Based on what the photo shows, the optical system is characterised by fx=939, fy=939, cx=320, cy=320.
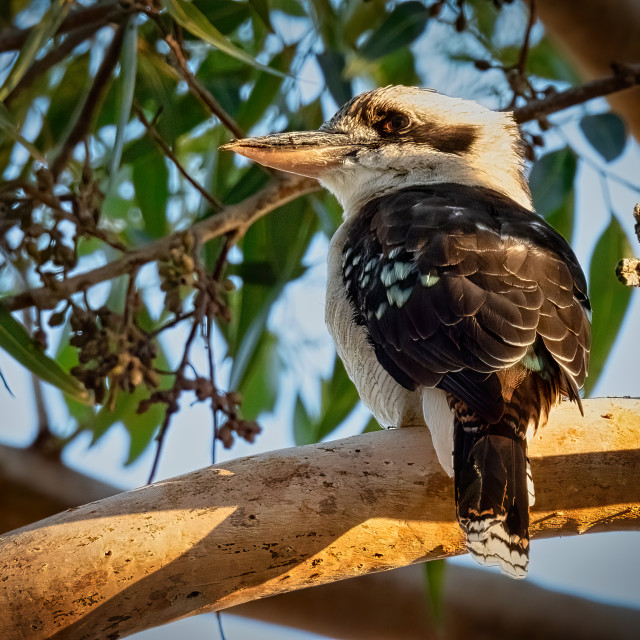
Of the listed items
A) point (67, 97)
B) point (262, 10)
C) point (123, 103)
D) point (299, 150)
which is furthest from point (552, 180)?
point (67, 97)

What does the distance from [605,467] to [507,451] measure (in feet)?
0.73

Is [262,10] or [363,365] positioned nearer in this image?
[363,365]

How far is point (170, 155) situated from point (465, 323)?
2.87ft

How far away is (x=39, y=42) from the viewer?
1.77 m

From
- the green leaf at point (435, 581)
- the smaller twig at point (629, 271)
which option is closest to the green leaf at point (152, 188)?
the green leaf at point (435, 581)

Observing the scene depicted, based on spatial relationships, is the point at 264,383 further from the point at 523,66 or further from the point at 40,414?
the point at 523,66

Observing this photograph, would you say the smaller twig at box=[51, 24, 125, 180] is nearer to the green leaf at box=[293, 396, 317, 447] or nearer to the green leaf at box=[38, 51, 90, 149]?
the green leaf at box=[38, 51, 90, 149]

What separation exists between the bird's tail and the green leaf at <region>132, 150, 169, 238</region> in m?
1.49

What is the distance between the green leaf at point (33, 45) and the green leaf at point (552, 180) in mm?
1272

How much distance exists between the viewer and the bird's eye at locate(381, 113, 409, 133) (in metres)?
2.26

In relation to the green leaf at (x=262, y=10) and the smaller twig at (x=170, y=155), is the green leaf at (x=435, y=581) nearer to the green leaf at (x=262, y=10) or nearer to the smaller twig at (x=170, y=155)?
the smaller twig at (x=170, y=155)

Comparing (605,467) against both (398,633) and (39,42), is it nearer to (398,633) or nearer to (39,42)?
(398,633)

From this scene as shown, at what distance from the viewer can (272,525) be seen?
52.1 inches

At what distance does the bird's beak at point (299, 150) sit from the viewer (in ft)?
6.70
